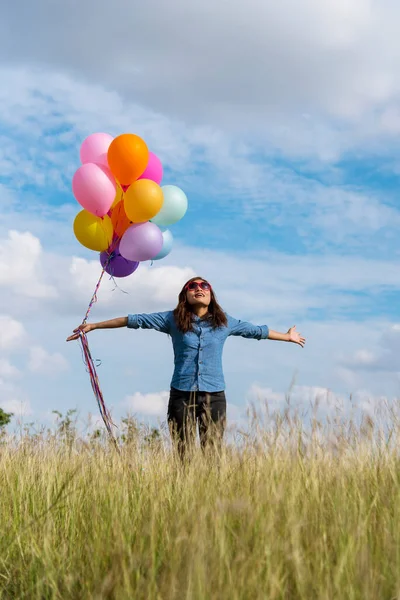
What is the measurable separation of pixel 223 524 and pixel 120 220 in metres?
4.89

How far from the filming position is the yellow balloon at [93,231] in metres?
7.05

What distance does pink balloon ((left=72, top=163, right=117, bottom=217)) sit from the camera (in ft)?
22.3

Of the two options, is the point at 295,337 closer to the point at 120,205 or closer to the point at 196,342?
the point at 196,342

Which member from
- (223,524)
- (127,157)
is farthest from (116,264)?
(223,524)

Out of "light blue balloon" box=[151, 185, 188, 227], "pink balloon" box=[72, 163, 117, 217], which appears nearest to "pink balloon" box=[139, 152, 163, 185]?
"light blue balloon" box=[151, 185, 188, 227]

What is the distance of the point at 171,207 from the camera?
738cm

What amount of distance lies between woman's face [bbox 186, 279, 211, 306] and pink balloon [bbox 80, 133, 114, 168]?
185 cm

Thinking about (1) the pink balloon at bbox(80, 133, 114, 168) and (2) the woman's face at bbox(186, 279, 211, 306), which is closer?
(2) the woman's face at bbox(186, 279, 211, 306)

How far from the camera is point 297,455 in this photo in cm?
414

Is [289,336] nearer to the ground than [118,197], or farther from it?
nearer to the ground

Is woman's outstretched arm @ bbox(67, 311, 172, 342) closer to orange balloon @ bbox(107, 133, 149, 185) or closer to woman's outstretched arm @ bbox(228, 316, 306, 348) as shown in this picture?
woman's outstretched arm @ bbox(228, 316, 306, 348)

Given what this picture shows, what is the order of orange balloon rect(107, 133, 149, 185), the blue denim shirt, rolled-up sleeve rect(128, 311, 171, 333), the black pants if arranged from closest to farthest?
the black pants → the blue denim shirt → rolled-up sleeve rect(128, 311, 171, 333) → orange balloon rect(107, 133, 149, 185)

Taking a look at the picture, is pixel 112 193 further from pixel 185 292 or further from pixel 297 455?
pixel 297 455

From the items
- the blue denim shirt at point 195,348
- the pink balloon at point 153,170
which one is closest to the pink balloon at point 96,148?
the pink balloon at point 153,170
